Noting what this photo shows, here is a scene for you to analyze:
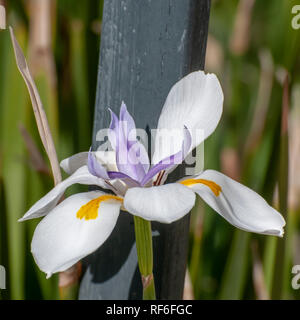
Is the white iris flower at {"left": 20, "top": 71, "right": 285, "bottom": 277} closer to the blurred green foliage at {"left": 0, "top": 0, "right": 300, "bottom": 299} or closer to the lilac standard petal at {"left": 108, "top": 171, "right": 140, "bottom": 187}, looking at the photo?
the lilac standard petal at {"left": 108, "top": 171, "right": 140, "bottom": 187}

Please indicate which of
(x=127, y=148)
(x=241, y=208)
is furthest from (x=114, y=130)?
Answer: (x=241, y=208)

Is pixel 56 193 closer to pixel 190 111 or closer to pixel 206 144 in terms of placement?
pixel 190 111

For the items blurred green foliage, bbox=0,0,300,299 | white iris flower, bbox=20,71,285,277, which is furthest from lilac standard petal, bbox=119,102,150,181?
blurred green foliage, bbox=0,0,300,299

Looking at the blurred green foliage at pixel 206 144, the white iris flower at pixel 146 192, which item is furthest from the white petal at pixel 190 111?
the blurred green foliage at pixel 206 144

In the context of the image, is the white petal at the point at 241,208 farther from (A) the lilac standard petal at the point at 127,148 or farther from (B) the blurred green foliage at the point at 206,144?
(B) the blurred green foliage at the point at 206,144
